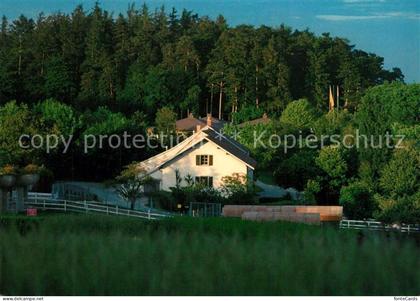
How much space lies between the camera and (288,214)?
36.7ft

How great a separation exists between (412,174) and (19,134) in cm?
717

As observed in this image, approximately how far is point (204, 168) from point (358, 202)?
2962 mm

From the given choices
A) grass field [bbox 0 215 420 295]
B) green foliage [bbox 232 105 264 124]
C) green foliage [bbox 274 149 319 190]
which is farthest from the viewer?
green foliage [bbox 274 149 319 190]

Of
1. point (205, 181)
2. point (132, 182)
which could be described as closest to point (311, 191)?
point (205, 181)

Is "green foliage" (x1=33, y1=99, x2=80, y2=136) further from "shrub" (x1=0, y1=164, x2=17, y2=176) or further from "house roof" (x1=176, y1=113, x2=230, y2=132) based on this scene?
"house roof" (x1=176, y1=113, x2=230, y2=132)

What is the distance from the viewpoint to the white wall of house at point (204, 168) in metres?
17.5

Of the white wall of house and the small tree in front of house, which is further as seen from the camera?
the white wall of house

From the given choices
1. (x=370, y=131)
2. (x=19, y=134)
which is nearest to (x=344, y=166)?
(x=370, y=131)

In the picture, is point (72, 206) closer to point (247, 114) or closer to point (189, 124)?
point (189, 124)

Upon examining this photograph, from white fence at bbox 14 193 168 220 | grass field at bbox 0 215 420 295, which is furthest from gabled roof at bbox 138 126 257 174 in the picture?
grass field at bbox 0 215 420 295

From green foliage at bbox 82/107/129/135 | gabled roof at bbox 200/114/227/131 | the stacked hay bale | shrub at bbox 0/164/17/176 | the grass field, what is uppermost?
gabled roof at bbox 200/114/227/131

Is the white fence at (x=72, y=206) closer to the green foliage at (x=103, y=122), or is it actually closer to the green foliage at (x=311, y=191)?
the green foliage at (x=103, y=122)

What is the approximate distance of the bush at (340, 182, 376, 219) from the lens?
54.7 feet

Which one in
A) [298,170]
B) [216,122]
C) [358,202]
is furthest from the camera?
[298,170]
